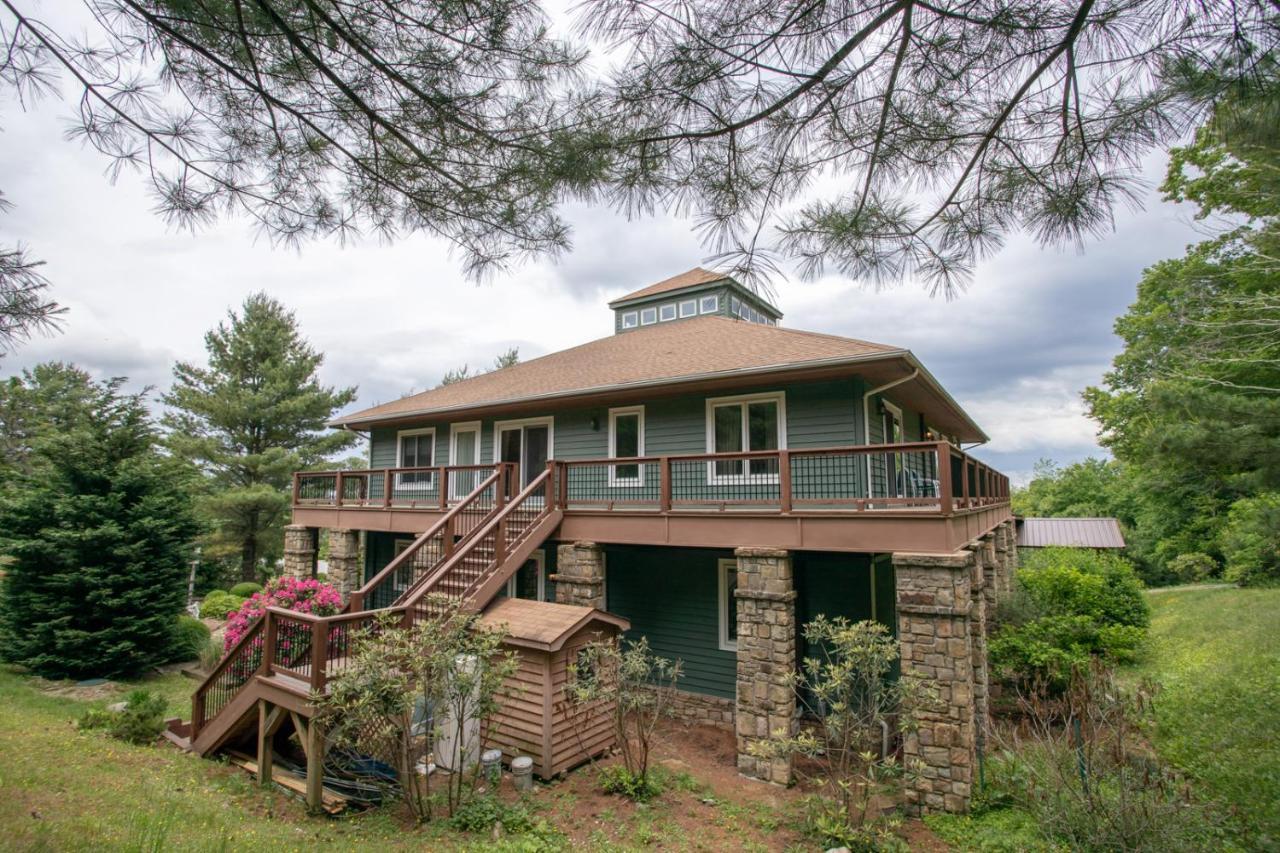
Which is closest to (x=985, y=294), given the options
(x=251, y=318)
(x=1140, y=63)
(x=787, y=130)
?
(x=1140, y=63)

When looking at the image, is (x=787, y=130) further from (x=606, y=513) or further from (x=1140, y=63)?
(x=606, y=513)

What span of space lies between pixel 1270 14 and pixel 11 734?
13.8 meters

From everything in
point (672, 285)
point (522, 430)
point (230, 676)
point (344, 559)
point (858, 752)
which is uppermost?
point (672, 285)

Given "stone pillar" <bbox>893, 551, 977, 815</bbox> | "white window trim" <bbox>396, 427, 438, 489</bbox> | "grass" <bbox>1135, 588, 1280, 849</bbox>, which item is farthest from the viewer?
"white window trim" <bbox>396, 427, 438, 489</bbox>

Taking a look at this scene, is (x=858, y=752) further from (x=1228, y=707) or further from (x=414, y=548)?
(x=414, y=548)

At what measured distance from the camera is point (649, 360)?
41.9ft

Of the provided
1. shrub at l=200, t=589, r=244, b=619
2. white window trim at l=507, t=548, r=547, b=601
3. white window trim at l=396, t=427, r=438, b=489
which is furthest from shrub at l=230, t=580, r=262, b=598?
white window trim at l=507, t=548, r=547, b=601

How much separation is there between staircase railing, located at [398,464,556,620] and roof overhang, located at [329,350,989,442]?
215cm

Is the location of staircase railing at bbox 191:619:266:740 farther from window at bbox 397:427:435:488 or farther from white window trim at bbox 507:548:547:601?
window at bbox 397:427:435:488

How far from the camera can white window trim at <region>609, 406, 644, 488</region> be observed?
39.1ft

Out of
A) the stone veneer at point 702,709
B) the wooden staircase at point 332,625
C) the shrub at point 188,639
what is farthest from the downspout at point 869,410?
the shrub at point 188,639

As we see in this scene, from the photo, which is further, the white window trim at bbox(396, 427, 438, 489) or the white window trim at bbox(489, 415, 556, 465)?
the white window trim at bbox(396, 427, 438, 489)

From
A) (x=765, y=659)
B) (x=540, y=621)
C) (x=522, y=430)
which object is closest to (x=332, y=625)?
(x=540, y=621)

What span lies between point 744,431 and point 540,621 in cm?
501
